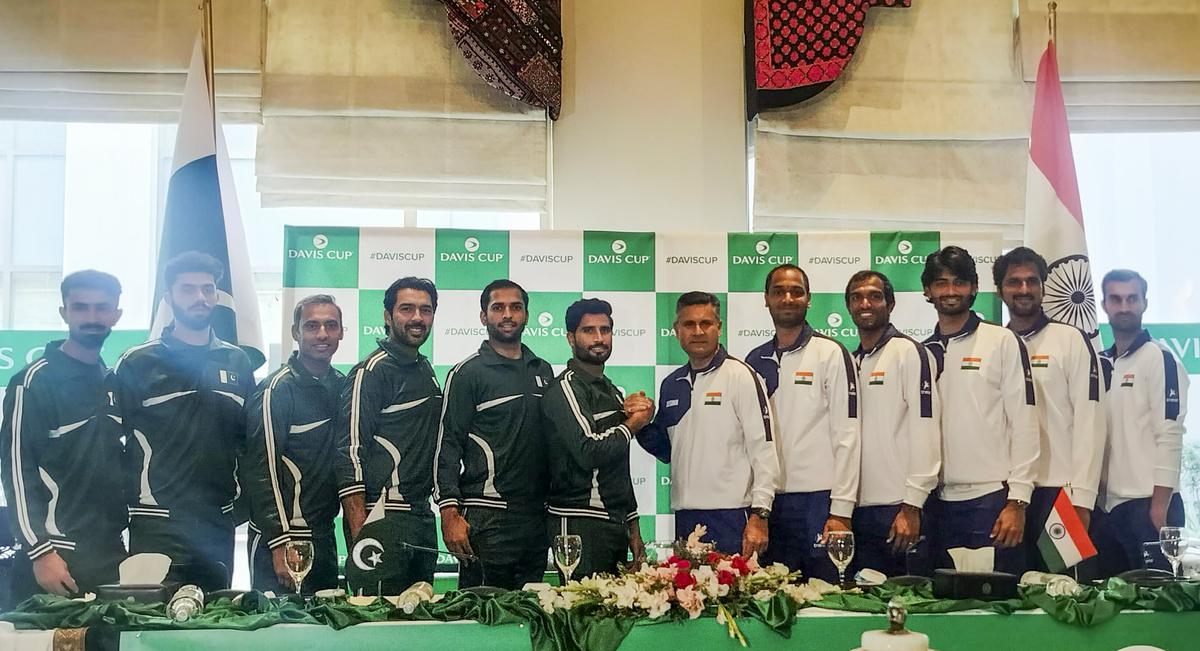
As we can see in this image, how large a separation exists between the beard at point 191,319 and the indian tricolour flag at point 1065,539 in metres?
3.30

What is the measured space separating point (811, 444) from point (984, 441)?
2.14ft

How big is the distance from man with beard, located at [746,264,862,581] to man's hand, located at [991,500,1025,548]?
0.56 metres

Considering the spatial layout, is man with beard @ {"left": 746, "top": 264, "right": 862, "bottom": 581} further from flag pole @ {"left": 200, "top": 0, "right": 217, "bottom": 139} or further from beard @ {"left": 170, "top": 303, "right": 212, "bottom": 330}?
flag pole @ {"left": 200, "top": 0, "right": 217, "bottom": 139}

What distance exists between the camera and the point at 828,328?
4445mm

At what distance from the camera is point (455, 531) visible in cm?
383

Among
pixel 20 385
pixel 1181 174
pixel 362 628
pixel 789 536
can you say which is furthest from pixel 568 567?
pixel 1181 174

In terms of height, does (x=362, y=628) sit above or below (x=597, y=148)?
below

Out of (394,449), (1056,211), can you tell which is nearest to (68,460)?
(394,449)

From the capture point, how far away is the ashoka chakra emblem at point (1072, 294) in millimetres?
4320

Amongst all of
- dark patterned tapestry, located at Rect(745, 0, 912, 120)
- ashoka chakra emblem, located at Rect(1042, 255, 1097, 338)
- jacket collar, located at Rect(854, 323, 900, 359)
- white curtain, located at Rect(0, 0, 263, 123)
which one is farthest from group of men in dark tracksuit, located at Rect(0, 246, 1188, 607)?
white curtain, located at Rect(0, 0, 263, 123)

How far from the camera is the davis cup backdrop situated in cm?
438

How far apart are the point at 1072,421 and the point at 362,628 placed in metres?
2.85

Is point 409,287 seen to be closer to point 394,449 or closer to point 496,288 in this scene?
point 496,288

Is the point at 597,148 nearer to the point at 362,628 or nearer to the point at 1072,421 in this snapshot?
the point at 1072,421
